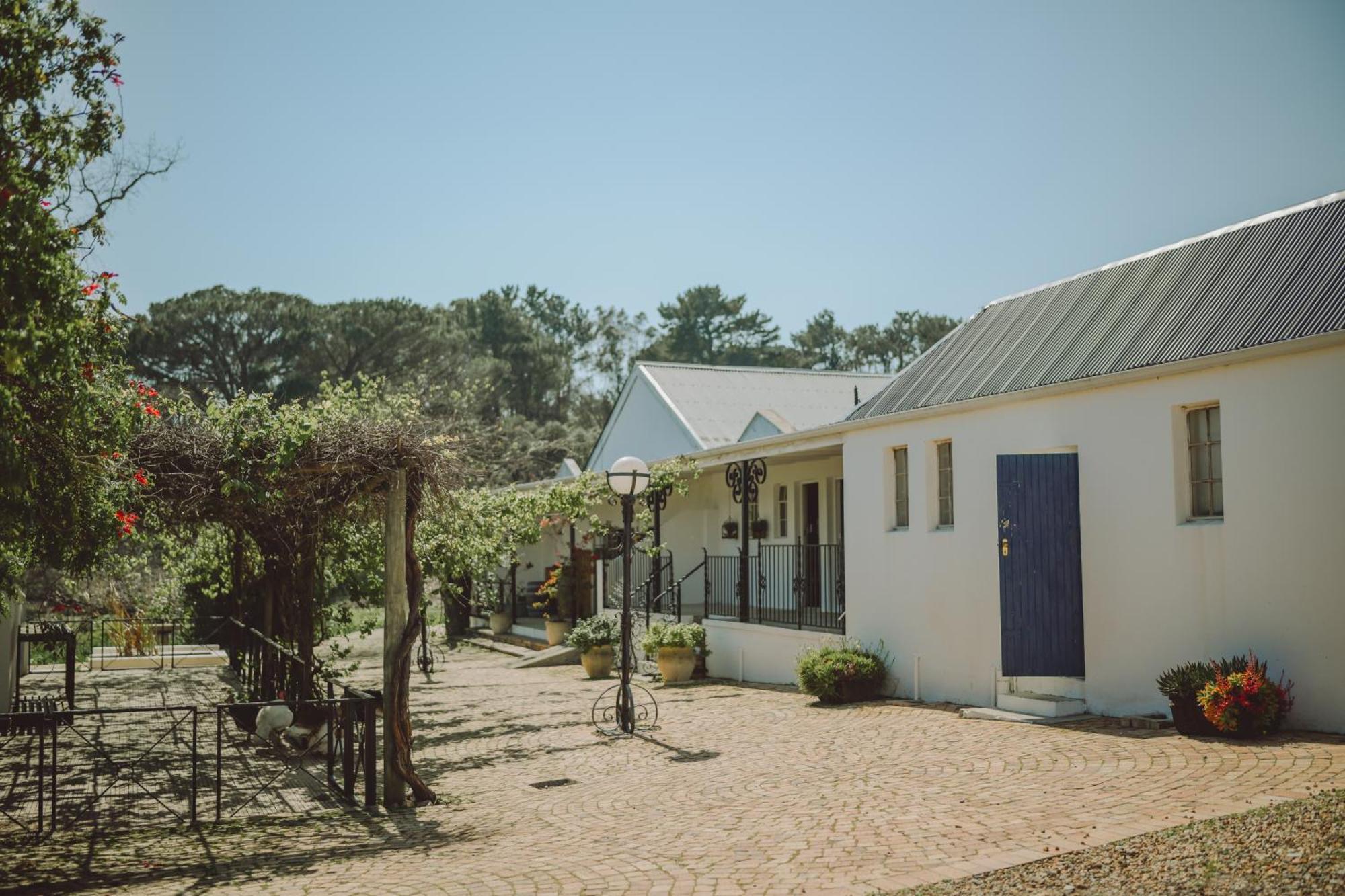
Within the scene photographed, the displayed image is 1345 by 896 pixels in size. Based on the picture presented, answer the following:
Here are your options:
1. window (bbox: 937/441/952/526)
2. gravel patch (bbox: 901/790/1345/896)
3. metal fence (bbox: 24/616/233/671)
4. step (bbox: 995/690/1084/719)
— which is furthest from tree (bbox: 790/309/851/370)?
gravel patch (bbox: 901/790/1345/896)

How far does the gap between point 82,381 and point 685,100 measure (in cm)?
1010

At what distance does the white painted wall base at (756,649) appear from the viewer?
14.8 metres

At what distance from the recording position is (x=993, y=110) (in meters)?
13.6

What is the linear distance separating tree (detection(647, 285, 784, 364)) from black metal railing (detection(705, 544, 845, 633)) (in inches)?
1375

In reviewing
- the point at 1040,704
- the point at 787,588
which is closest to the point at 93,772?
the point at 1040,704

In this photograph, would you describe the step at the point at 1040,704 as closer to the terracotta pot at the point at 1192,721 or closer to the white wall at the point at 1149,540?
the white wall at the point at 1149,540

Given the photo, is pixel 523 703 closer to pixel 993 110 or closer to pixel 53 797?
pixel 53 797

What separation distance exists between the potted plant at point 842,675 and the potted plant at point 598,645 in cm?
515

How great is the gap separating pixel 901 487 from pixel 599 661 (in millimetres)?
6453

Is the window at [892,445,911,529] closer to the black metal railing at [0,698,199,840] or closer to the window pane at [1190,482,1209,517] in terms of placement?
the window pane at [1190,482,1209,517]

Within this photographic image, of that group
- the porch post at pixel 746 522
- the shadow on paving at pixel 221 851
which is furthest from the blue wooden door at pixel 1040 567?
the shadow on paving at pixel 221 851

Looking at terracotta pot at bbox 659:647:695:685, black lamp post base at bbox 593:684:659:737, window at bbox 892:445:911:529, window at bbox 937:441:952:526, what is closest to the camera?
black lamp post base at bbox 593:684:659:737

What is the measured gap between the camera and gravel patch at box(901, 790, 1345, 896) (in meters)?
4.79

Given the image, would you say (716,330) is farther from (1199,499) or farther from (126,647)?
(1199,499)
